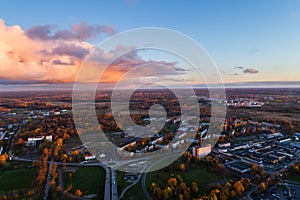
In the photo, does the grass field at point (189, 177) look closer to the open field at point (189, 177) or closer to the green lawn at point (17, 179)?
the open field at point (189, 177)

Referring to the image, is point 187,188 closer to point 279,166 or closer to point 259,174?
point 259,174

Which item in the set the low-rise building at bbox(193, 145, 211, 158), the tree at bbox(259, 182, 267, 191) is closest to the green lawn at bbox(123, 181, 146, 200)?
the low-rise building at bbox(193, 145, 211, 158)

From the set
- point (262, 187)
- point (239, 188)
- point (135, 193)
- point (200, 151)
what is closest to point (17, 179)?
point (135, 193)

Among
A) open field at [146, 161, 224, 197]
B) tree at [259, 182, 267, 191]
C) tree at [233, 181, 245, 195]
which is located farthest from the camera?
open field at [146, 161, 224, 197]

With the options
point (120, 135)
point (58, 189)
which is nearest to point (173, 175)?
point (58, 189)

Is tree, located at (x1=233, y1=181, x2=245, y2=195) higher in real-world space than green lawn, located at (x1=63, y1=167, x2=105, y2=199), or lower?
higher

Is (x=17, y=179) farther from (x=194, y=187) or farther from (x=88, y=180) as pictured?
(x=194, y=187)

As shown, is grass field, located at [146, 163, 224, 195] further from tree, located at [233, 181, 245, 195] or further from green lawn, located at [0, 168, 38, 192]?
green lawn, located at [0, 168, 38, 192]

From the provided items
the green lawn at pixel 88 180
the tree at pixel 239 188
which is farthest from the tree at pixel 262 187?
the green lawn at pixel 88 180
